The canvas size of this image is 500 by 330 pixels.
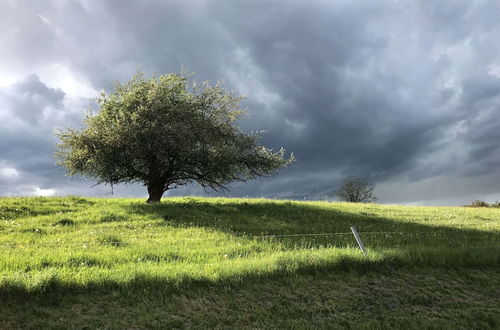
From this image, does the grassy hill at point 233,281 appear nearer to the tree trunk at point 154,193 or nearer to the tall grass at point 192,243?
the tall grass at point 192,243

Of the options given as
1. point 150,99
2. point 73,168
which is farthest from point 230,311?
point 73,168

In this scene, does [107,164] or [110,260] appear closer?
[110,260]

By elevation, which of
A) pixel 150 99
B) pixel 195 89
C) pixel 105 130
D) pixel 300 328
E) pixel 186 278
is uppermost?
pixel 195 89

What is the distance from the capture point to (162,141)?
24141mm

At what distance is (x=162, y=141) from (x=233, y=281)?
1618 centimetres

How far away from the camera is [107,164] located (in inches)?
971

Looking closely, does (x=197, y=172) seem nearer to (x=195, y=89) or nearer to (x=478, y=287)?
(x=195, y=89)

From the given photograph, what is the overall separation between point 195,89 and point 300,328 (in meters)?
22.3

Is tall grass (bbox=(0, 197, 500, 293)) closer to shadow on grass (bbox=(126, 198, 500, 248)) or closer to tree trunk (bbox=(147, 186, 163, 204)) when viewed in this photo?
shadow on grass (bbox=(126, 198, 500, 248))

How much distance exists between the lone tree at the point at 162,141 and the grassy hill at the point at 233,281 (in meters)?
8.29

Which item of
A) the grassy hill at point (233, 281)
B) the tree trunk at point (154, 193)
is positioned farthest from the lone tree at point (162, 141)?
the grassy hill at point (233, 281)

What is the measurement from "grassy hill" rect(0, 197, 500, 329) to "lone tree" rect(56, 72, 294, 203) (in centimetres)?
829

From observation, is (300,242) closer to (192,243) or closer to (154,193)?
(192,243)

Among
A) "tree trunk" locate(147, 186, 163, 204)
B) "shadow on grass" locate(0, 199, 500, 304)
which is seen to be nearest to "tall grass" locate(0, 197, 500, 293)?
"shadow on grass" locate(0, 199, 500, 304)
